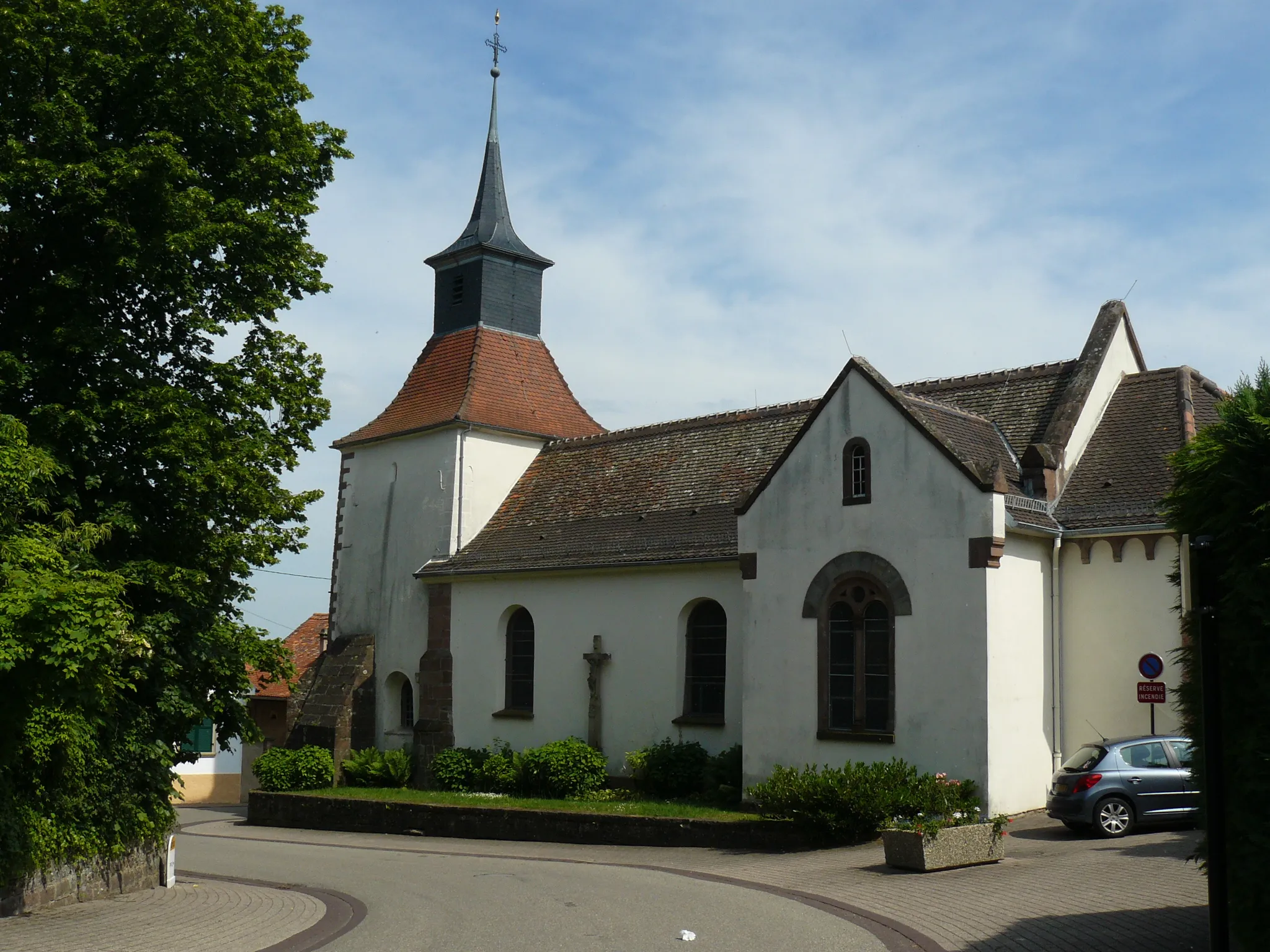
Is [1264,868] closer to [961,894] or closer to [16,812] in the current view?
[961,894]

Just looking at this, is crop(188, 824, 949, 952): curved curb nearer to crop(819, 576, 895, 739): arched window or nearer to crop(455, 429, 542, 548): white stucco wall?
crop(819, 576, 895, 739): arched window

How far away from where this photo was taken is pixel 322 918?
1355 cm

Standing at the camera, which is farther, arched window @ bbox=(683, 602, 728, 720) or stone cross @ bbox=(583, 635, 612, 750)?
stone cross @ bbox=(583, 635, 612, 750)

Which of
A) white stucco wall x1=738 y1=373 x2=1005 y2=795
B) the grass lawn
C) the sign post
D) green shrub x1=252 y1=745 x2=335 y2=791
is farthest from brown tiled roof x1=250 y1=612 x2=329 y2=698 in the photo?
the sign post

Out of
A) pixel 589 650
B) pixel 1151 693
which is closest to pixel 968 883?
pixel 1151 693

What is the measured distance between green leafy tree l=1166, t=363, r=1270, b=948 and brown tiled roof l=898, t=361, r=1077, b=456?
12.6 meters

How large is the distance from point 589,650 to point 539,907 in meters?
12.9

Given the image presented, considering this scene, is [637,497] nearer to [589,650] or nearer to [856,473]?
[589,650]

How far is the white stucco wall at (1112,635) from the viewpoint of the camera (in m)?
19.9

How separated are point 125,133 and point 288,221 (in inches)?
91.2

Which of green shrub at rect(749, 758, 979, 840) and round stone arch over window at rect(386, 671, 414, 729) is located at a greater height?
round stone arch over window at rect(386, 671, 414, 729)

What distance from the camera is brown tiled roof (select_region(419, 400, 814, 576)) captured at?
26.0 meters

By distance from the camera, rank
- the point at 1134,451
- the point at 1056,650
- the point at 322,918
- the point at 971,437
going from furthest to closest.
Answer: the point at 1134,451, the point at 971,437, the point at 1056,650, the point at 322,918

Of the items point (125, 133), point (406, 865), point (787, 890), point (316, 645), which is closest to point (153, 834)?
point (406, 865)
